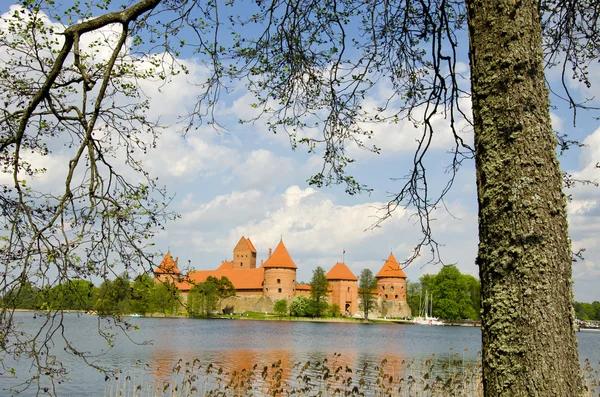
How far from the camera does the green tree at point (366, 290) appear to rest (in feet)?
212

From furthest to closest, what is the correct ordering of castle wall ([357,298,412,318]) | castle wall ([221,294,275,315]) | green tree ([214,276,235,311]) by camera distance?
castle wall ([221,294,275,315]), castle wall ([357,298,412,318]), green tree ([214,276,235,311])

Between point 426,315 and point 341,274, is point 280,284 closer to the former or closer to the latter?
point 341,274

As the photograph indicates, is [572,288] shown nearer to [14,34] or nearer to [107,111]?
[107,111]

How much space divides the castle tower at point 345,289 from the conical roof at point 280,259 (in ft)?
15.7

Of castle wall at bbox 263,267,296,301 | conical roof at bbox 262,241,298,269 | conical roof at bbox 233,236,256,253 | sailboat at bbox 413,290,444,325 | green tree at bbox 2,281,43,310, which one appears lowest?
sailboat at bbox 413,290,444,325

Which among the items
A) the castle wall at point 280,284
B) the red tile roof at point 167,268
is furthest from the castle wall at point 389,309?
the red tile roof at point 167,268

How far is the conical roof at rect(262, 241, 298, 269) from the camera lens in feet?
214

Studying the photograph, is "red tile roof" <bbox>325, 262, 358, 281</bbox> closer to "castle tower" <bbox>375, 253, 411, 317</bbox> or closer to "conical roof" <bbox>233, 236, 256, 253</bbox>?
"castle tower" <bbox>375, 253, 411, 317</bbox>

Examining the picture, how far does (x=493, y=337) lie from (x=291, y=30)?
7.99ft

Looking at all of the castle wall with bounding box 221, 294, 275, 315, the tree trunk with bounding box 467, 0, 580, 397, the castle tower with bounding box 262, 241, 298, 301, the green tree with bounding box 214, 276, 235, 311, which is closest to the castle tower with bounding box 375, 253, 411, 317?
the castle tower with bounding box 262, 241, 298, 301

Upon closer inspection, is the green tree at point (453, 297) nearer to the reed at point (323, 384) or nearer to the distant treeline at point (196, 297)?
the distant treeline at point (196, 297)

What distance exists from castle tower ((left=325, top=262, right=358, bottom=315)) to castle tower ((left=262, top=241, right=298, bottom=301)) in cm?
451

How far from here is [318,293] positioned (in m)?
60.1

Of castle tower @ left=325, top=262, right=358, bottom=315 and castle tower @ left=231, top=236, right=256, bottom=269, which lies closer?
castle tower @ left=325, top=262, right=358, bottom=315
